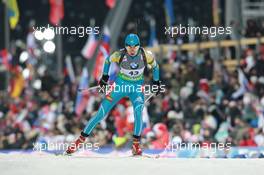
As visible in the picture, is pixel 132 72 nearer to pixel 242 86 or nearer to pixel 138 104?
pixel 138 104

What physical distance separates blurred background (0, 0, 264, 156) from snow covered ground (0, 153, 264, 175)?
5.18 meters

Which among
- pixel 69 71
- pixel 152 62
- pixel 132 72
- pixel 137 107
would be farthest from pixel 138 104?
pixel 69 71

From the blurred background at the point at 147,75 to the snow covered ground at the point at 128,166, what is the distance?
5183 mm

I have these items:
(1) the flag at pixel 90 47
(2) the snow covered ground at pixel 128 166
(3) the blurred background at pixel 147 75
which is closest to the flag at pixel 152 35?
(3) the blurred background at pixel 147 75

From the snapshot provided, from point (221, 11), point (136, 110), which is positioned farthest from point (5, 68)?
point (136, 110)

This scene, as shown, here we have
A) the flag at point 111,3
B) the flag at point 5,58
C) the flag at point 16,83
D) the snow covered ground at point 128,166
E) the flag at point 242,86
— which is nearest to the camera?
the snow covered ground at point 128,166

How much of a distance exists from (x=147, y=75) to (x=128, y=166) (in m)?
8.83

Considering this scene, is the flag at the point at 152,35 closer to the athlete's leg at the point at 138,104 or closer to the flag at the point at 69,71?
the flag at the point at 69,71

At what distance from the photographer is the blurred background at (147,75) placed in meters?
17.4

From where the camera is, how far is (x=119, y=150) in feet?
52.2

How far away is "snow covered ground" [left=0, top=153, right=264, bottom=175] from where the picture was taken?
10.7m

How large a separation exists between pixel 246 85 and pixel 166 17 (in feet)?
18.0

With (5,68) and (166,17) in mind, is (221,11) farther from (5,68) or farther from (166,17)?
(5,68)

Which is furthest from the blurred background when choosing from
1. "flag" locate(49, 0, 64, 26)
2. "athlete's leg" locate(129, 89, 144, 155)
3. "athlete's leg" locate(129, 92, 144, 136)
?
"athlete's leg" locate(129, 92, 144, 136)
